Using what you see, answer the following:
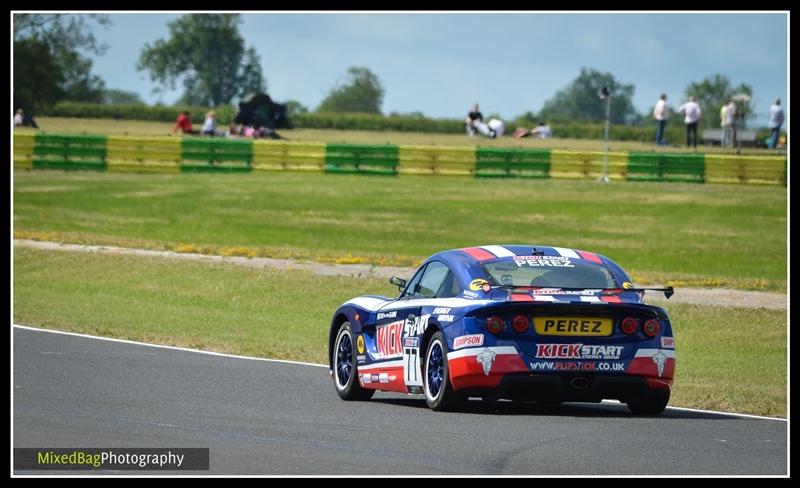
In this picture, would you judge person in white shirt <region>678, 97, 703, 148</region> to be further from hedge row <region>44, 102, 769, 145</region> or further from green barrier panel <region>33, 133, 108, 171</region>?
green barrier panel <region>33, 133, 108, 171</region>

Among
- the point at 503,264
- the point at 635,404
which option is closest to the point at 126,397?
the point at 503,264

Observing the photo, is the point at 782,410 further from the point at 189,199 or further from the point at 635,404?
the point at 189,199

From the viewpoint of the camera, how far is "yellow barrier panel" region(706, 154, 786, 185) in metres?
42.9

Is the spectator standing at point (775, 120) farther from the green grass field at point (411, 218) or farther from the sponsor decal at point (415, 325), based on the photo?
the sponsor decal at point (415, 325)

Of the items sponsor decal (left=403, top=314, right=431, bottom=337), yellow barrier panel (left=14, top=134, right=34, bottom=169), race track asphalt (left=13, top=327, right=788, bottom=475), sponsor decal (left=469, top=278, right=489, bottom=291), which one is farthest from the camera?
yellow barrier panel (left=14, top=134, right=34, bottom=169)

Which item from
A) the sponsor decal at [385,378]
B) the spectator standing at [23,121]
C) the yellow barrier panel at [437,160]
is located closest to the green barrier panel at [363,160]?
the yellow barrier panel at [437,160]

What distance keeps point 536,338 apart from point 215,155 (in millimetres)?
38429

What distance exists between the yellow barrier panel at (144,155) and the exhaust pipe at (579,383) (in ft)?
126

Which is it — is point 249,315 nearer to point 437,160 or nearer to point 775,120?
point 437,160

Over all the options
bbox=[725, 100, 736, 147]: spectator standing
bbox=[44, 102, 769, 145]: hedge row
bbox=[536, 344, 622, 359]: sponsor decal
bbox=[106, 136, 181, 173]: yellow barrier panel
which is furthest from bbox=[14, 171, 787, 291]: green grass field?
bbox=[44, 102, 769, 145]: hedge row

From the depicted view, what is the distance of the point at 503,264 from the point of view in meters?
11.3

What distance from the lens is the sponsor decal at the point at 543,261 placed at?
37.1ft

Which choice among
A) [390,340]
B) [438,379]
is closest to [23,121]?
[390,340]
